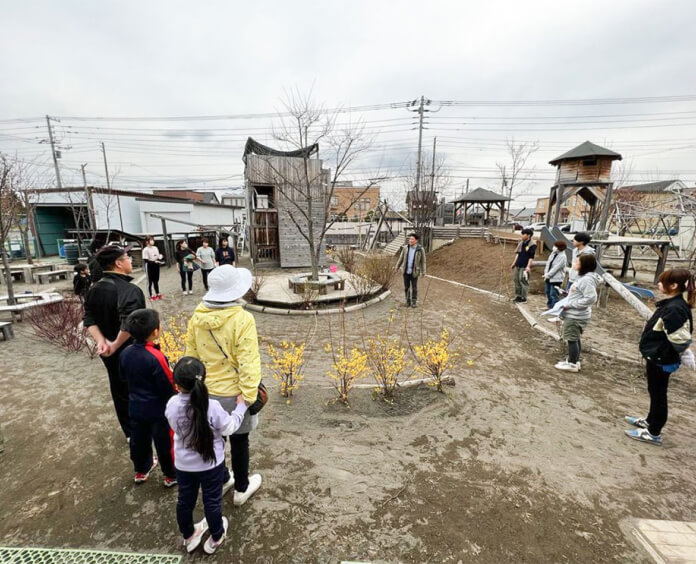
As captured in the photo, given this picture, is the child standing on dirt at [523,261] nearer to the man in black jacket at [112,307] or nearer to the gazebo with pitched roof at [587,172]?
the gazebo with pitched roof at [587,172]

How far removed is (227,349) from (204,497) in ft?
2.80

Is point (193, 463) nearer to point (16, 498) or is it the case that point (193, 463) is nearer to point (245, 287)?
point (245, 287)

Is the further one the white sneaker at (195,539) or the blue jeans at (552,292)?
the blue jeans at (552,292)

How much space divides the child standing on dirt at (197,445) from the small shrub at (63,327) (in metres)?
4.23

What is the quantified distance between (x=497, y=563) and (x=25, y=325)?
8.87 metres

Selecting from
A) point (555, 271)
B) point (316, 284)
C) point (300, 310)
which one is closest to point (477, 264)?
point (555, 271)

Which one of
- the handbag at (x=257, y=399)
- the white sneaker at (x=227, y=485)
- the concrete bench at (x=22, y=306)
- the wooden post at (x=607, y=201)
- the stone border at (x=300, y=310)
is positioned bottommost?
the stone border at (x=300, y=310)

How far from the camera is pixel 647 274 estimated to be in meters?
12.6

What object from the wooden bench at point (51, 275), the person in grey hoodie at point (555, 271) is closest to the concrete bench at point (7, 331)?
the wooden bench at point (51, 275)

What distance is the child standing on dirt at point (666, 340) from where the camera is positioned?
279 cm

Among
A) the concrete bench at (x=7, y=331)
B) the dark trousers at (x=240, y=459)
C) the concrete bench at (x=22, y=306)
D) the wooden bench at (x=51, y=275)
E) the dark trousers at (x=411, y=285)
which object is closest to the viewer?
the dark trousers at (x=240, y=459)

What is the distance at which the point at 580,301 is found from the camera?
415cm

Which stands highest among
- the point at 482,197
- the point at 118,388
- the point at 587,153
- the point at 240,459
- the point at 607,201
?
the point at 587,153

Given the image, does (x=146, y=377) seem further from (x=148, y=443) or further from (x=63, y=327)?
(x=63, y=327)
